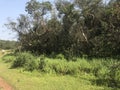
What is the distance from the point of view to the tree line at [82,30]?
27922mm

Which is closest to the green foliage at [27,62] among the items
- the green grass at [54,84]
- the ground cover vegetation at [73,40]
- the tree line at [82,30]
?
the ground cover vegetation at [73,40]

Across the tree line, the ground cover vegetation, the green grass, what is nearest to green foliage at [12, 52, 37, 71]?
the ground cover vegetation

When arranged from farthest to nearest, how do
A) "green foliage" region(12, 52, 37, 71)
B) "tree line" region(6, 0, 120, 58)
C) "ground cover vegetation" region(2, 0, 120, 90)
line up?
"tree line" region(6, 0, 120, 58) < "green foliage" region(12, 52, 37, 71) < "ground cover vegetation" region(2, 0, 120, 90)

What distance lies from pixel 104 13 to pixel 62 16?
5.84m

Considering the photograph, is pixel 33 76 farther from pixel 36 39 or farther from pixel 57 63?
pixel 36 39

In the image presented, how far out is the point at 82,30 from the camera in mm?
30859

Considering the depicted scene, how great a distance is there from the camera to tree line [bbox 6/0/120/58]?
91.6ft

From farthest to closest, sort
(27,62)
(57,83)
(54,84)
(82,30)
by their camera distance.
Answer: (82,30), (27,62), (57,83), (54,84)

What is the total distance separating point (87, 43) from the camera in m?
30.8

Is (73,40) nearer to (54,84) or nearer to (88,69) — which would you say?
(88,69)

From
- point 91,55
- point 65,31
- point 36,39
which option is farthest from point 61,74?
point 36,39

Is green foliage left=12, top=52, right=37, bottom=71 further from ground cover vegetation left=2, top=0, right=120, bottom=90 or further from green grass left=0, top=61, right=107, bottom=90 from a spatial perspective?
green grass left=0, top=61, right=107, bottom=90

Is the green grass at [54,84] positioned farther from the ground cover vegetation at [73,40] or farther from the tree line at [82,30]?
the tree line at [82,30]

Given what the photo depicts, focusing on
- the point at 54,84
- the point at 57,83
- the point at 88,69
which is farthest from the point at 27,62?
the point at 54,84
